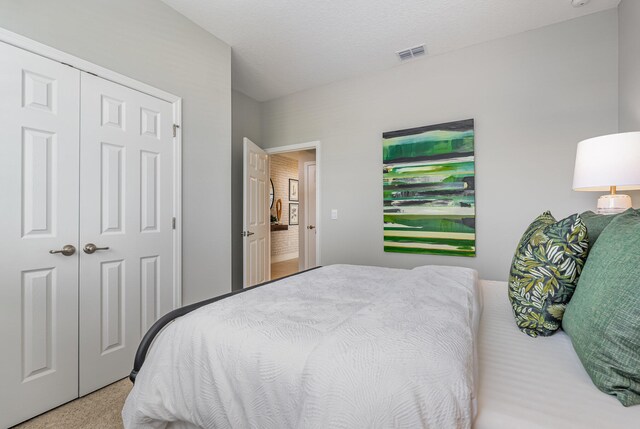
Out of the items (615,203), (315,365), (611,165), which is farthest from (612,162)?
(315,365)

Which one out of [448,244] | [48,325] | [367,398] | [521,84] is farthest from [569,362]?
[521,84]

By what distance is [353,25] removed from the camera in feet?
8.56

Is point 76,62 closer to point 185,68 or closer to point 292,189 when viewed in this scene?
point 185,68

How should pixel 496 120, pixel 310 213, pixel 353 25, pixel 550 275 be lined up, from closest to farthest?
1. pixel 550 275
2. pixel 353 25
3. pixel 496 120
4. pixel 310 213

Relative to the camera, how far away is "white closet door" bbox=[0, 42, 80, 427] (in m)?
1.60

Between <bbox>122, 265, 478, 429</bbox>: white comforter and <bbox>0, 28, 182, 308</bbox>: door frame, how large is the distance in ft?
4.51

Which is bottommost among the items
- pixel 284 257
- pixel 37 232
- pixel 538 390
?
pixel 284 257

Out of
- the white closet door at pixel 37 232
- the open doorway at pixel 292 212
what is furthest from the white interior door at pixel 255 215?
the white closet door at pixel 37 232

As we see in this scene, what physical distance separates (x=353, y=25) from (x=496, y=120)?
1.56 metres

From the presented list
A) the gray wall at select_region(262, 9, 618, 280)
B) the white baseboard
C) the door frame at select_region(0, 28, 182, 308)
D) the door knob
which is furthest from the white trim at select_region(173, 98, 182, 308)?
the white baseboard

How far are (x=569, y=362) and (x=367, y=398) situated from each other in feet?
2.09

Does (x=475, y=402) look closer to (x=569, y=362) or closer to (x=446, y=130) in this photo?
(x=569, y=362)

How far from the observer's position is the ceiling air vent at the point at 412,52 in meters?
2.96

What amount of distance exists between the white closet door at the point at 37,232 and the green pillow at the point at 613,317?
2.45 meters
